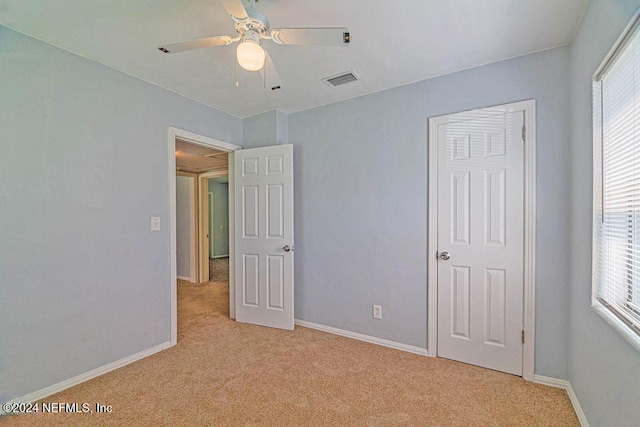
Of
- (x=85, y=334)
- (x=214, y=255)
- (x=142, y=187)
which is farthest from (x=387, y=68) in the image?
(x=214, y=255)

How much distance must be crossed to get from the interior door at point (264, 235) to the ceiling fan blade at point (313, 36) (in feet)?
5.23

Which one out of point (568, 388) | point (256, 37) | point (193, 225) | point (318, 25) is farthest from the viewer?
point (193, 225)

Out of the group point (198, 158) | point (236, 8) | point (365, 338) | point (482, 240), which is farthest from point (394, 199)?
point (198, 158)

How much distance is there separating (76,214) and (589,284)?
11.0 feet

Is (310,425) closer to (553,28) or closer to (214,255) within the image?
(553,28)

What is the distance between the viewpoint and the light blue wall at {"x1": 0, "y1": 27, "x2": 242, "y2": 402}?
1.79m

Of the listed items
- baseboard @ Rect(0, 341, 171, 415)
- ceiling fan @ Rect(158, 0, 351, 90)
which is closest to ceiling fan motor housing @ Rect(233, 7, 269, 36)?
ceiling fan @ Rect(158, 0, 351, 90)

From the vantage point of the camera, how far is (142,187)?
97.0 inches

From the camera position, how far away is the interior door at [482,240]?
210 cm

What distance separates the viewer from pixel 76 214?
206cm

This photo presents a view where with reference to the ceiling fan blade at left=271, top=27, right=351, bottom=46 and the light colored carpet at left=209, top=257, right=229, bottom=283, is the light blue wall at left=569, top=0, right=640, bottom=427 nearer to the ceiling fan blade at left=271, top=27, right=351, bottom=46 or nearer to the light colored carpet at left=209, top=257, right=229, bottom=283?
the ceiling fan blade at left=271, top=27, right=351, bottom=46

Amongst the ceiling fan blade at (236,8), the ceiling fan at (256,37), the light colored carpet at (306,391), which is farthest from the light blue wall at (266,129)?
the light colored carpet at (306,391)

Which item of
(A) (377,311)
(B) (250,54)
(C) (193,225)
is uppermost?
(B) (250,54)

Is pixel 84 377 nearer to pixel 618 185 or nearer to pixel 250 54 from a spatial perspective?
pixel 250 54
